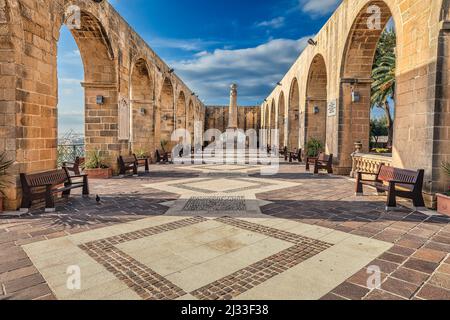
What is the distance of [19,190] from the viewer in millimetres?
5316

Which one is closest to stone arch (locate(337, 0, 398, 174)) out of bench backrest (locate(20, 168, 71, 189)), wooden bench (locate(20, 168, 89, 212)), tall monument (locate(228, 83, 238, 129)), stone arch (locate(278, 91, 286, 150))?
bench backrest (locate(20, 168, 71, 189))

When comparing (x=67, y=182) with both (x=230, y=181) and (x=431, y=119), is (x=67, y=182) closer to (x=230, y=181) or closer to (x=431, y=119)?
(x=230, y=181)

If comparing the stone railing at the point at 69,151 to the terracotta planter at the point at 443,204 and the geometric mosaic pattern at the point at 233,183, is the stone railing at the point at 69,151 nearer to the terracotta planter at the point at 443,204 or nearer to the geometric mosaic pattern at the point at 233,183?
the geometric mosaic pattern at the point at 233,183

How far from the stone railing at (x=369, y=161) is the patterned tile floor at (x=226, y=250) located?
7.58ft

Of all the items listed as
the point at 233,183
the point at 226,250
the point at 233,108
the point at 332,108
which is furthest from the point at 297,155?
the point at 233,108

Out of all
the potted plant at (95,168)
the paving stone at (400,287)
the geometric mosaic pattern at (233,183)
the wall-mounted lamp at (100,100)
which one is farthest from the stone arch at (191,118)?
the paving stone at (400,287)

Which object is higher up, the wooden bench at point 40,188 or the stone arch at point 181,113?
the stone arch at point 181,113

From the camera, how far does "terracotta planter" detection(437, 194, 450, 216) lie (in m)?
5.04

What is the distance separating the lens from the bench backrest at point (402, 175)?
18.0 ft

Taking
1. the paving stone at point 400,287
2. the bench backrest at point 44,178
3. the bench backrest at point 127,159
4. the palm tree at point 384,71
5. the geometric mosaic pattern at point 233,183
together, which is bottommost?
the paving stone at point 400,287

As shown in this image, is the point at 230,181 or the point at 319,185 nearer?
the point at 319,185

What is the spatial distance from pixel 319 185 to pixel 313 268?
556cm

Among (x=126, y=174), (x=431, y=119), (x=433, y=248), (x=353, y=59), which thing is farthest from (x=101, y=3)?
(x=433, y=248)

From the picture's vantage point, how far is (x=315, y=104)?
14984mm
